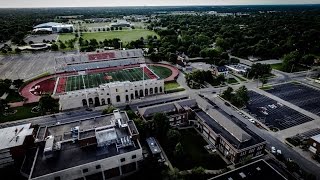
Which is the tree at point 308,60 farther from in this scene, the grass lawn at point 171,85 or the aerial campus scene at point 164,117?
the grass lawn at point 171,85

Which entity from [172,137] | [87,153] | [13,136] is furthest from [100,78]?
[87,153]

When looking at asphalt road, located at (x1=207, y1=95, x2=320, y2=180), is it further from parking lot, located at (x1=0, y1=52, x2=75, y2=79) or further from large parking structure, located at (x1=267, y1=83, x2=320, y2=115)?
parking lot, located at (x1=0, y1=52, x2=75, y2=79)

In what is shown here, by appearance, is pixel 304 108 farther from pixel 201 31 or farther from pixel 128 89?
pixel 201 31

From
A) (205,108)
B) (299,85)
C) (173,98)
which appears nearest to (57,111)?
(173,98)

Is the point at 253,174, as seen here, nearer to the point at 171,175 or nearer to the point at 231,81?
the point at 171,175

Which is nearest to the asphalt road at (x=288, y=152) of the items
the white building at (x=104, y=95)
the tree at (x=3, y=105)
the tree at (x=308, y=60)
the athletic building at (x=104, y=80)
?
the athletic building at (x=104, y=80)

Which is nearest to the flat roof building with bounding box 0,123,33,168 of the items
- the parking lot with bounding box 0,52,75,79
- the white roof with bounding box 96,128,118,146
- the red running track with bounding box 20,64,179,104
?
the white roof with bounding box 96,128,118,146
